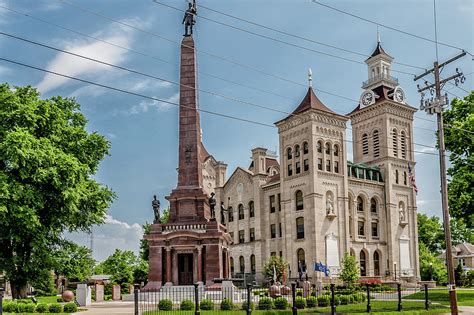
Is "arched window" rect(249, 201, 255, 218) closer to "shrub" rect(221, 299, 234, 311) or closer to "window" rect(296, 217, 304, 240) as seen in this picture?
"window" rect(296, 217, 304, 240)

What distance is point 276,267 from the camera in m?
60.6

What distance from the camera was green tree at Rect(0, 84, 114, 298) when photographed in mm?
31469

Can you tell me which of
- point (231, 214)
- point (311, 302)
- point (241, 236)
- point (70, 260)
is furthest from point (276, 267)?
point (311, 302)

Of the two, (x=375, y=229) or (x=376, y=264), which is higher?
(x=375, y=229)

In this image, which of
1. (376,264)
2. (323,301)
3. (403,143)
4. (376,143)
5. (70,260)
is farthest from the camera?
(403,143)

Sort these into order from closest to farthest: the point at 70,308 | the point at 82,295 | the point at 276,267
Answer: the point at 70,308, the point at 82,295, the point at 276,267

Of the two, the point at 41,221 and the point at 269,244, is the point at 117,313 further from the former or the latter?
the point at 269,244

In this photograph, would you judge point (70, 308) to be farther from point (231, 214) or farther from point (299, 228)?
point (231, 214)

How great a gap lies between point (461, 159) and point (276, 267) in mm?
26651

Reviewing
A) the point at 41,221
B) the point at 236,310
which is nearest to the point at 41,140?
the point at 41,221

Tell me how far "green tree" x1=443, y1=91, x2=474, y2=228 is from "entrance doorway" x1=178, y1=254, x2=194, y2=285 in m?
17.4

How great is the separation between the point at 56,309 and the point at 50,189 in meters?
9.64

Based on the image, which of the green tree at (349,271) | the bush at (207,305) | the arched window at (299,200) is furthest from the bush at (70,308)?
the arched window at (299,200)

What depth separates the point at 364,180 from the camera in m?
67.4
